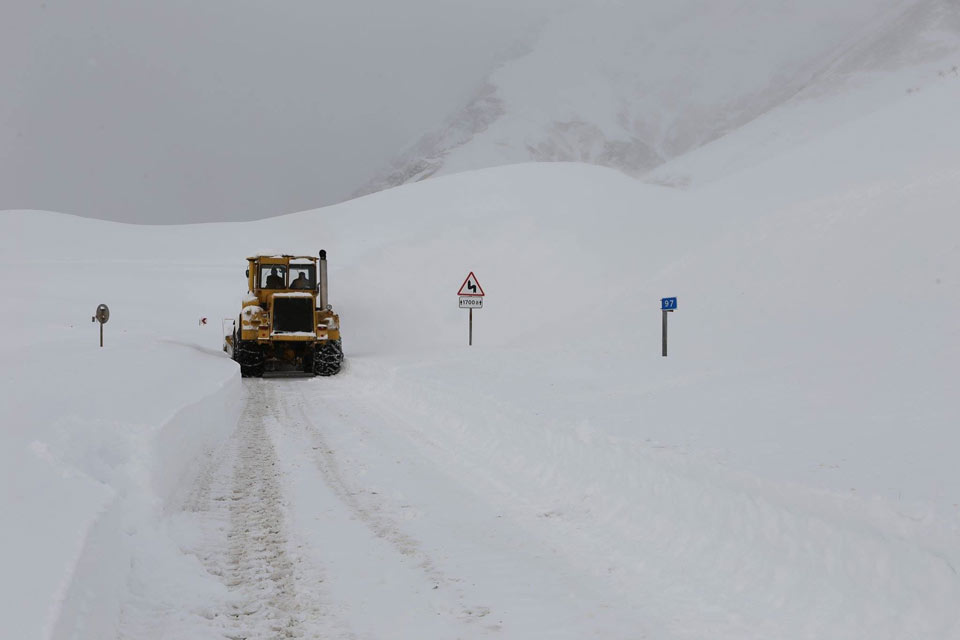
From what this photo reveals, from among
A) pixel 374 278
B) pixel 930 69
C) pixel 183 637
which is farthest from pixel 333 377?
pixel 930 69

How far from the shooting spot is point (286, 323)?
1894 cm

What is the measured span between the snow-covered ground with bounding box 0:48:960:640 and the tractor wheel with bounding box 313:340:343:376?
696mm

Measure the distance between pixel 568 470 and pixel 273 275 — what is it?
14671mm

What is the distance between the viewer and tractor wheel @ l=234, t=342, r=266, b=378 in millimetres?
18531

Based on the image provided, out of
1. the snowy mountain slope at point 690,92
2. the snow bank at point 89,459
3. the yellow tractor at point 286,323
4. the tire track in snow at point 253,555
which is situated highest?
the snowy mountain slope at point 690,92

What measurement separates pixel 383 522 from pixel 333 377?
12677 mm

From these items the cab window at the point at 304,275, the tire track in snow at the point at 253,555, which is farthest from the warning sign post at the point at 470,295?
the tire track in snow at the point at 253,555

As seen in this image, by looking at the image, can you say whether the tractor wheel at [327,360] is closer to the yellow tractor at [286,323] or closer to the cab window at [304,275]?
the yellow tractor at [286,323]

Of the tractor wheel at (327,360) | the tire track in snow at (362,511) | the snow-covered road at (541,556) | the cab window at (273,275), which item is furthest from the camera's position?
the cab window at (273,275)

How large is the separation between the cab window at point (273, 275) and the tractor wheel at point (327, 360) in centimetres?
260

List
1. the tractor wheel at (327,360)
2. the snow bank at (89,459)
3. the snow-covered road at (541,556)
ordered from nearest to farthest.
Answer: the snow bank at (89,459), the snow-covered road at (541,556), the tractor wheel at (327,360)

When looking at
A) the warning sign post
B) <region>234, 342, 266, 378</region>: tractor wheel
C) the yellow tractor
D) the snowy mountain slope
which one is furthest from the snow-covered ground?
the snowy mountain slope

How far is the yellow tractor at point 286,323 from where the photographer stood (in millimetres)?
18500

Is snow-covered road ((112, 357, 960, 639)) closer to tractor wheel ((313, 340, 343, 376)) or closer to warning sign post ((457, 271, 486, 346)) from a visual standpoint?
tractor wheel ((313, 340, 343, 376))
